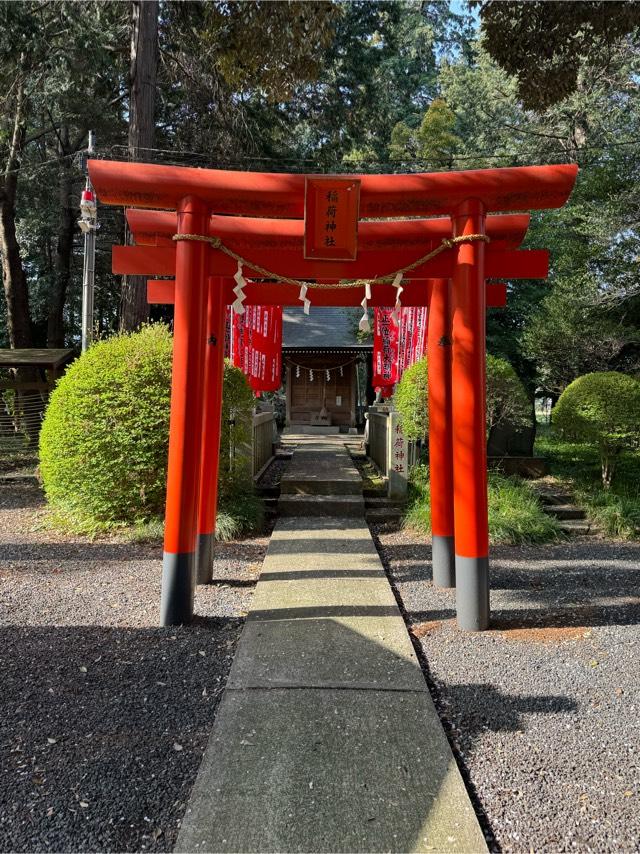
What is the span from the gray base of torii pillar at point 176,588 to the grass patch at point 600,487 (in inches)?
205

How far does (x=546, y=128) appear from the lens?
17.5 m

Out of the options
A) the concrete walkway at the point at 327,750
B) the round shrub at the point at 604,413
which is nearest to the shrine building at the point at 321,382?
the round shrub at the point at 604,413

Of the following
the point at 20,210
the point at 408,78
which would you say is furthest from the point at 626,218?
the point at 408,78

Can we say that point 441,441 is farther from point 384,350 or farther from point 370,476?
point 384,350

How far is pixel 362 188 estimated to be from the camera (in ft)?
12.3

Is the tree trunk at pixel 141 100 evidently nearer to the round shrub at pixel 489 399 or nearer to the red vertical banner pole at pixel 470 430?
the round shrub at pixel 489 399

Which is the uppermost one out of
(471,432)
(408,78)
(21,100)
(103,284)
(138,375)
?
(408,78)

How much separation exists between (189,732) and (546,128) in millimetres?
19868

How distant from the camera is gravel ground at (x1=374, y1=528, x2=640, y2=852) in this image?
77.5 inches

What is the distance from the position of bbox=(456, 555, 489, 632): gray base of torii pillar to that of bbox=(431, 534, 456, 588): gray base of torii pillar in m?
0.93

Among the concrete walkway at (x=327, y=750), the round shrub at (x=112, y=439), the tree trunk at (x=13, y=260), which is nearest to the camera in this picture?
the concrete walkway at (x=327, y=750)

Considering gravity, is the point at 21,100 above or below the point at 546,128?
below

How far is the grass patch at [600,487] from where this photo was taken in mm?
6738

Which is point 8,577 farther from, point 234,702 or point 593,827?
point 593,827
